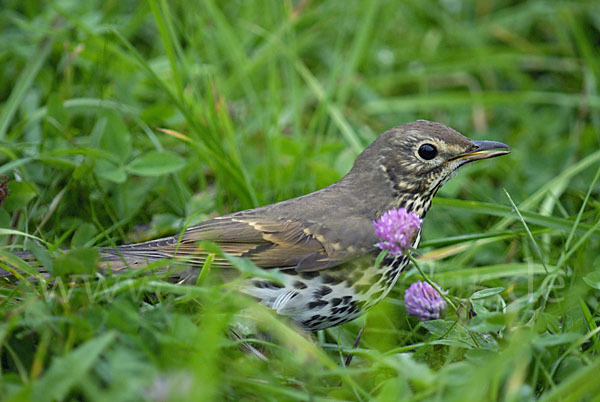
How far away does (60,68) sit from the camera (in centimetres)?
459

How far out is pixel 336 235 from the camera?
309 centimetres

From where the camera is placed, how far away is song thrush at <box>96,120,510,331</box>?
2977 mm

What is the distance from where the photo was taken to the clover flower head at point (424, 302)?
111 inches

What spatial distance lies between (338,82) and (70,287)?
3497 mm

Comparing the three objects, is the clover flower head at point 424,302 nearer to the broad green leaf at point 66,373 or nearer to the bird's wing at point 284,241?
the bird's wing at point 284,241

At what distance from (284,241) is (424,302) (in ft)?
2.12

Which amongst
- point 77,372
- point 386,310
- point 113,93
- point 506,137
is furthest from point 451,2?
point 77,372

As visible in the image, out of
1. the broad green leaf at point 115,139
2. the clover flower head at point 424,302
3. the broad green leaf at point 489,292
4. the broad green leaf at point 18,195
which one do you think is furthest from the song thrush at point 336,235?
the broad green leaf at point 115,139

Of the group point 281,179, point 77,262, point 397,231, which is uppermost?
point 397,231

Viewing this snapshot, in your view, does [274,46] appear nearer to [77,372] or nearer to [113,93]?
[113,93]

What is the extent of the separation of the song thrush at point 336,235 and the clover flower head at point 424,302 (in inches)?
6.5

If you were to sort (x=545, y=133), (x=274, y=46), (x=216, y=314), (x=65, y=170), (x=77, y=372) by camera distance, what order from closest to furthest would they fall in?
(x=77, y=372)
(x=216, y=314)
(x=65, y=170)
(x=274, y=46)
(x=545, y=133)

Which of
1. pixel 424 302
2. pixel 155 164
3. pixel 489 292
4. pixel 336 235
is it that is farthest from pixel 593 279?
pixel 155 164

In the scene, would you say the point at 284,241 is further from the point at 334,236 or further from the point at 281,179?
the point at 281,179
